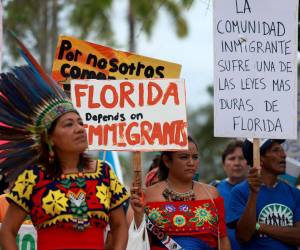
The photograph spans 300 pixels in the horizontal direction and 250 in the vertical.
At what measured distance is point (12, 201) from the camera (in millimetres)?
5676

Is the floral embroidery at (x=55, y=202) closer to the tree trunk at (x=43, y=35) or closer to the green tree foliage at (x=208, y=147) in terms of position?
the tree trunk at (x=43, y=35)

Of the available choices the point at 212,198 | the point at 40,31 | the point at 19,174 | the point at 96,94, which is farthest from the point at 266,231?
the point at 40,31

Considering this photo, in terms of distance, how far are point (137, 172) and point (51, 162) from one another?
2.99 ft

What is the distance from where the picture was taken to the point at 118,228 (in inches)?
231

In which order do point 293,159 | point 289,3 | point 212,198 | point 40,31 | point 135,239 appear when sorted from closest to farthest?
point 135,239, point 212,198, point 289,3, point 293,159, point 40,31

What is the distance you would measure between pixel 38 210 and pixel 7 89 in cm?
82

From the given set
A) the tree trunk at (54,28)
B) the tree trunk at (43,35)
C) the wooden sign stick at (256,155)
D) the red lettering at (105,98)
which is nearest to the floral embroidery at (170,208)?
the wooden sign stick at (256,155)

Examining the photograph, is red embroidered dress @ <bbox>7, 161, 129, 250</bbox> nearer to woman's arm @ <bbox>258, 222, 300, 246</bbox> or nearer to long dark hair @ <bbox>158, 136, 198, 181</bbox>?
long dark hair @ <bbox>158, 136, 198, 181</bbox>

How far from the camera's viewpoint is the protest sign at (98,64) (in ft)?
24.2

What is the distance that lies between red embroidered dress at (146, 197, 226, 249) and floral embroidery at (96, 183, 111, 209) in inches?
40.5

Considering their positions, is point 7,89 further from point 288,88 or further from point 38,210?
point 288,88

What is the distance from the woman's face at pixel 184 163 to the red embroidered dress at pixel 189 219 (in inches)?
8.8

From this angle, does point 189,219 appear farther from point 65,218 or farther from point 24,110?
point 24,110

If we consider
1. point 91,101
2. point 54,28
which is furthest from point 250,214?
point 54,28
